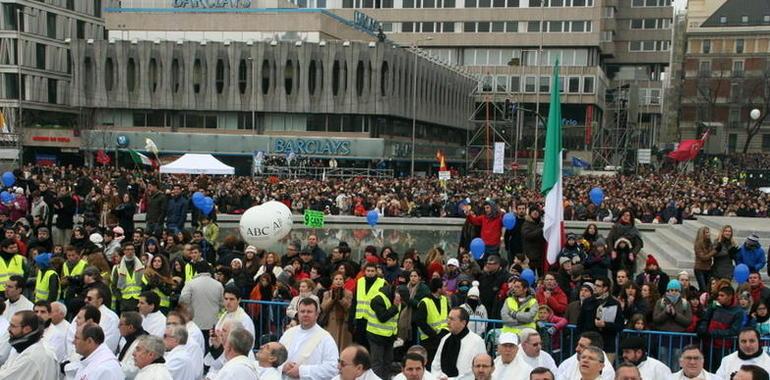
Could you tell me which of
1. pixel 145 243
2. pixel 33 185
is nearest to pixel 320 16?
pixel 33 185

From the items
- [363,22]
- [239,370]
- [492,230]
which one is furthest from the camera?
[363,22]

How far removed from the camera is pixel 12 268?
10.9m

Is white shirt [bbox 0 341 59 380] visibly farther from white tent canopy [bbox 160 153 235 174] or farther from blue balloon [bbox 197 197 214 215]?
white tent canopy [bbox 160 153 235 174]

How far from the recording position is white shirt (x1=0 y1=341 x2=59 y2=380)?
6.30 metres

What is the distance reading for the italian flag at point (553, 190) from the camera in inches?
499

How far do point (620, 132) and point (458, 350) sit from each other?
7627 cm

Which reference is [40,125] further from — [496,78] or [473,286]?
[473,286]

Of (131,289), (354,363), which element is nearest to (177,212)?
(131,289)

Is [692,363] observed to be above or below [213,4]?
below

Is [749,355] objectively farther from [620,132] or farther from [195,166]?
[620,132]

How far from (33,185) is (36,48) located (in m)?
47.7

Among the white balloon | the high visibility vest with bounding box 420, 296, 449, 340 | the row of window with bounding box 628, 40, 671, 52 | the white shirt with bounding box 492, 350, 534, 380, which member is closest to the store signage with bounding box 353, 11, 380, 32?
the row of window with bounding box 628, 40, 671, 52

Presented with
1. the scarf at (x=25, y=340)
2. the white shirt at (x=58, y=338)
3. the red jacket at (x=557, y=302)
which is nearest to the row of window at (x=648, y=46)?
the red jacket at (x=557, y=302)

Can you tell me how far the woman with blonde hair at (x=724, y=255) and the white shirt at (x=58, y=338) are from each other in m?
9.66
